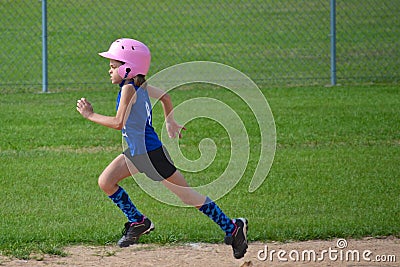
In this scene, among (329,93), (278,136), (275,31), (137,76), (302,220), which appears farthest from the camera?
(275,31)

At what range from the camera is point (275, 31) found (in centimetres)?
1798

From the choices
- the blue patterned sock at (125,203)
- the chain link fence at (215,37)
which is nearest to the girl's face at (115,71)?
the blue patterned sock at (125,203)

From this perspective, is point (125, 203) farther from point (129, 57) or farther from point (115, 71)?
point (129, 57)

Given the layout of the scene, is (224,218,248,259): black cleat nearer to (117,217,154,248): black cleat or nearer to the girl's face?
(117,217,154,248): black cleat

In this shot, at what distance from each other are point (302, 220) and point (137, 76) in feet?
6.85

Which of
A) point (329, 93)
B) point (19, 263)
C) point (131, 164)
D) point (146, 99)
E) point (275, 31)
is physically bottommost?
point (19, 263)

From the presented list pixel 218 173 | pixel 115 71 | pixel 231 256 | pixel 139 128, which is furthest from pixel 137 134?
pixel 218 173

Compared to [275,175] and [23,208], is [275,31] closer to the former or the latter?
[275,175]

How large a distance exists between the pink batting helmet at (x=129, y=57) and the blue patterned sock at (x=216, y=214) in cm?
102

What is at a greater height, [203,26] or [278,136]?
[203,26]

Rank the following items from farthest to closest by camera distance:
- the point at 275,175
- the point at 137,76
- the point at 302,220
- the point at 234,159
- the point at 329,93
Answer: the point at 329,93 < the point at 234,159 < the point at 275,175 < the point at 302,220 < the point at 137,76

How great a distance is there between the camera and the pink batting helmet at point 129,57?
19.7ft

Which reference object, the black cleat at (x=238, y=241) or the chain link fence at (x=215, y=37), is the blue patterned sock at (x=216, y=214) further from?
the chain link fence at (x=215, y=37)

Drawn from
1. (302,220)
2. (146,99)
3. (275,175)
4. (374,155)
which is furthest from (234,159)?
(146,99)
